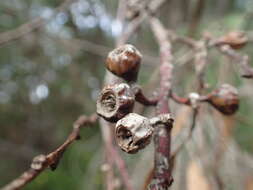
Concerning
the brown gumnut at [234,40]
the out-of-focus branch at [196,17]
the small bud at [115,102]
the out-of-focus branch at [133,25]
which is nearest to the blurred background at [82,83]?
the out-of-focus branch at [196,17]

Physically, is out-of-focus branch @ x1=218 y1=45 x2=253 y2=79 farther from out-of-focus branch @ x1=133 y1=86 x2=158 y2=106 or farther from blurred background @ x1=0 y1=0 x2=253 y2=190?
blurred background @ x1=0 y1=0 x2=253 y2=190

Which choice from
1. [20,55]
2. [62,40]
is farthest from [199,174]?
[20,55]

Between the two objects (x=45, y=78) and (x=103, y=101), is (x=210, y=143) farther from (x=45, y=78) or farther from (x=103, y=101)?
(x=45, y=78)

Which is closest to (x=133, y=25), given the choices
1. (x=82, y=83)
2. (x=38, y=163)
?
(x=38, y=163)

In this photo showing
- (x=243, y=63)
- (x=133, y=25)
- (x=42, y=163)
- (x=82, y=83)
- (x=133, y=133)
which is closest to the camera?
(x=133, y=133)

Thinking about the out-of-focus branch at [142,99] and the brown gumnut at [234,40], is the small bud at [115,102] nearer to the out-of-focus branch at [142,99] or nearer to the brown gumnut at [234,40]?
the out-of-focus branch at [142,99]

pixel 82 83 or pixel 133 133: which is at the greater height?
pixel 133 133

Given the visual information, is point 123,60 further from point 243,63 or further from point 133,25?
point 133,25
